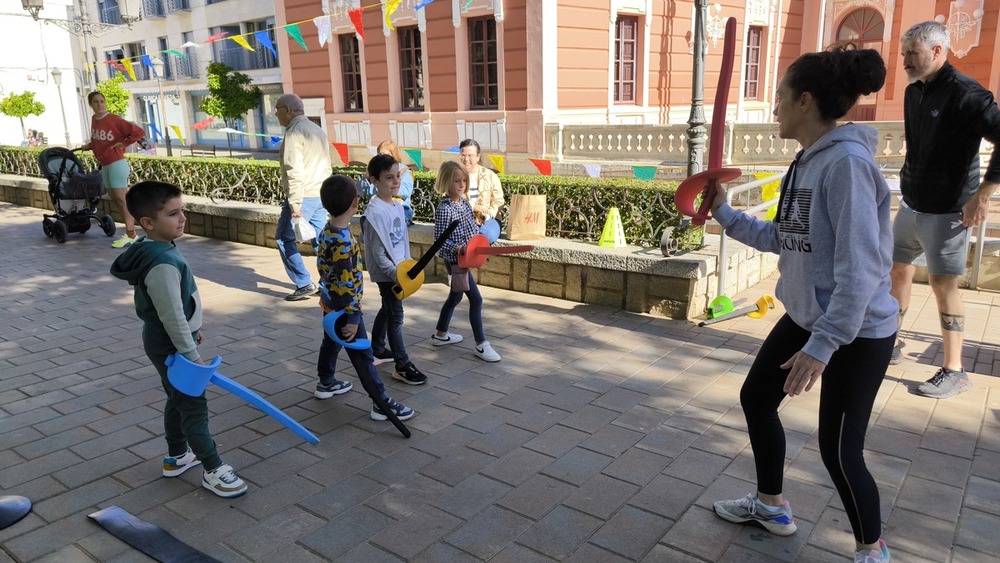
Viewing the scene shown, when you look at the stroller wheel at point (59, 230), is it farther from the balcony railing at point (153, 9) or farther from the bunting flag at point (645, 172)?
the balcony railing at point (153, 9)

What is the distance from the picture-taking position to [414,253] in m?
7.64

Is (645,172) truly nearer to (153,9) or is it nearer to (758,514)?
(758,514)

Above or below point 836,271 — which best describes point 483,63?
above

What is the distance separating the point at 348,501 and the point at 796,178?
243cm

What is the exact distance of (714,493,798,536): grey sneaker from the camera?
9.76ft

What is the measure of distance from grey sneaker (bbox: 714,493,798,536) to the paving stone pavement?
0.16 feet

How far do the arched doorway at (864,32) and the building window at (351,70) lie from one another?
13708mm

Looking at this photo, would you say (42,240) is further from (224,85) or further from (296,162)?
(224,85)

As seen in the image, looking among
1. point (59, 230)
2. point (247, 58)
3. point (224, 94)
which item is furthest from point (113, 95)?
point (59, 230)

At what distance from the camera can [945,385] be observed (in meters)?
4.36

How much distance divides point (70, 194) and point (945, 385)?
10677 mm

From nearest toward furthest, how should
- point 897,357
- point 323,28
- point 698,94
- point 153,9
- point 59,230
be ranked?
1. point 897,357
2. point 698,94
3. point 59,230
4. point 323,28
5. point 153,9

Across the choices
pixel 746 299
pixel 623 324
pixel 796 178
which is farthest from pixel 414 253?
pixel 796 178

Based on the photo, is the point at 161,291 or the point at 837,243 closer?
the point at 837,243
